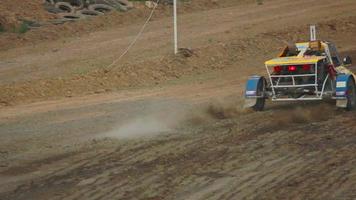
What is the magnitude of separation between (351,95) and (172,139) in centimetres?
432

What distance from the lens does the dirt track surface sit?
7797mm

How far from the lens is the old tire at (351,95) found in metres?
12.8

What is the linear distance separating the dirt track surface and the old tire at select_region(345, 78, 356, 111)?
25 centimetres

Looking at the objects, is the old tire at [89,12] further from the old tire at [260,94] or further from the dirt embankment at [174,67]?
the old tire at [260,94]

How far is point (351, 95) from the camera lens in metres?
12.9

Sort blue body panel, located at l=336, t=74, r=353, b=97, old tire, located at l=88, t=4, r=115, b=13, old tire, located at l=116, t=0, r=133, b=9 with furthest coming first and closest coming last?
old tire, located at l=116, t=0, r=133, b=9 < old tire, located at l=88, t=4, r=115, b=13 < blue body panel, located at l=336, t=74, r=353, b=97

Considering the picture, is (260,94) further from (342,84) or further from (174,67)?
(174,67)

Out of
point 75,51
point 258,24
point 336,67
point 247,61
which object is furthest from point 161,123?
point 258,24

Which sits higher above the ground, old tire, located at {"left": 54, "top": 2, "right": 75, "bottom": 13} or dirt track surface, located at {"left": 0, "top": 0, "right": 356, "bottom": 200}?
old tire, located at {"left": 54, "top": 2, "right": 75, "bottom": 13}

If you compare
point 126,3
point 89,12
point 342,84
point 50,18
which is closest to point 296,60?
point 342,84

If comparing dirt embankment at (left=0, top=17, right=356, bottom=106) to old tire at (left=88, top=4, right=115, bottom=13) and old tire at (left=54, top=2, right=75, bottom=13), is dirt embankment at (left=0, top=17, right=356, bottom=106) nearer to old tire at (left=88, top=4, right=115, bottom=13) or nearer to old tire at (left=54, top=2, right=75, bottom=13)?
old tire at (left=88, top=4, right=115, bottom=13)

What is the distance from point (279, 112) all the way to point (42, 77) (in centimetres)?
830

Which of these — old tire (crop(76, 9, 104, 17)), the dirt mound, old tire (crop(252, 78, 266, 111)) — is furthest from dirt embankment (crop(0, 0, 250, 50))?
old tire (crop(252, 78, 266, 111))

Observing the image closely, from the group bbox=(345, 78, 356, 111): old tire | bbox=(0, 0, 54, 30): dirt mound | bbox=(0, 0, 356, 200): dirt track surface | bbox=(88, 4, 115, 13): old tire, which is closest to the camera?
bbox=(0, 0, 356, 200): dirt track surface
